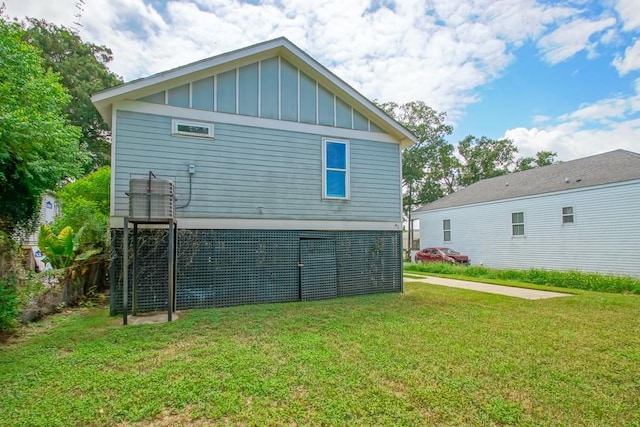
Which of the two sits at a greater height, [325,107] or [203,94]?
[325,107]

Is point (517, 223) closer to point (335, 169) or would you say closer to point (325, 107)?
point (335, 169)

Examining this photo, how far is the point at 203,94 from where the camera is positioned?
7340mm

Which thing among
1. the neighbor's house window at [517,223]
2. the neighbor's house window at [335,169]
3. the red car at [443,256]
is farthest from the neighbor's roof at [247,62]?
the red car at [443,256]

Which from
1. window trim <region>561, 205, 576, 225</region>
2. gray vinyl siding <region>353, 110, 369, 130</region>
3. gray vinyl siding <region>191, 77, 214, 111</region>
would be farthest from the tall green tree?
window trim <region>561, 205, 576, 225</region>

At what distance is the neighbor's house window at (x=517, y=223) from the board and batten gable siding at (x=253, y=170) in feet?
34.0

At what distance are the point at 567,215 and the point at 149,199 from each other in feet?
52.3

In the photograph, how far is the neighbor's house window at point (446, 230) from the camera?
2023 cm

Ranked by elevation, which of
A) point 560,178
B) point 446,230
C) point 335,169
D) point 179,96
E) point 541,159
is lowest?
point 446,230

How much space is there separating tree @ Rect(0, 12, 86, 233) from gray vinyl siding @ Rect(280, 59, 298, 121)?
430 centimetres

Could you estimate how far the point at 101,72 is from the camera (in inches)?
822

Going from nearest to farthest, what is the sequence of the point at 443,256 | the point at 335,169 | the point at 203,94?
the point at 203,94
the point at 335,169
the point at 443,256

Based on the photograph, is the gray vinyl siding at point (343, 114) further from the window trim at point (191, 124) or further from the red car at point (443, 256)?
the red car at point (443, 256)

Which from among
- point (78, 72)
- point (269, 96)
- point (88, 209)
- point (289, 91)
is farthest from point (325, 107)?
point (78, 72)

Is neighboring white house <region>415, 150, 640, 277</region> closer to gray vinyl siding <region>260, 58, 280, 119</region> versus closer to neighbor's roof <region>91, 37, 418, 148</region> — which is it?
neighbor's roof <region>91, 37, 418, 148</region>
